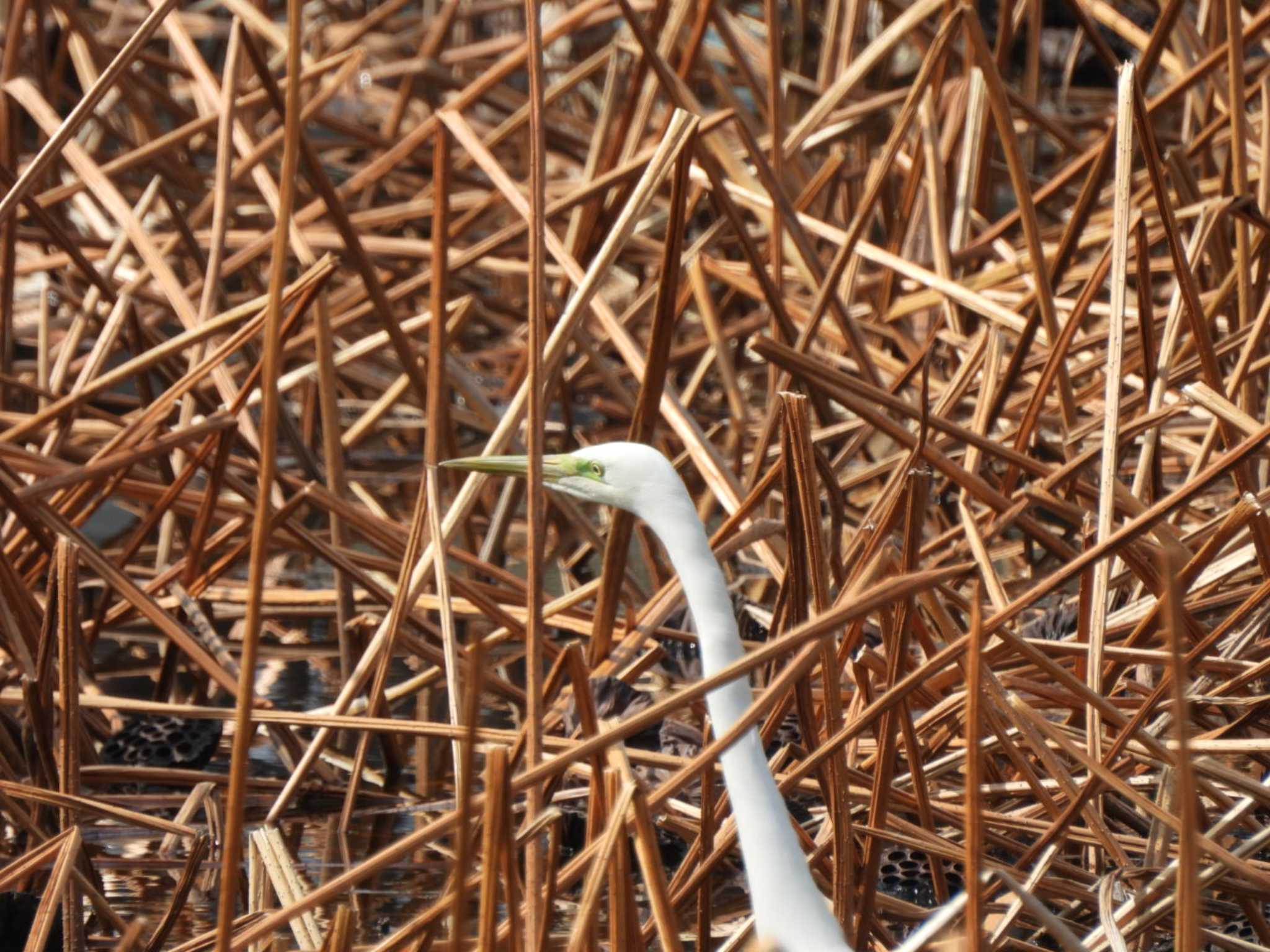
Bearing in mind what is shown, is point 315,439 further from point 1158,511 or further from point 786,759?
point 1158,511

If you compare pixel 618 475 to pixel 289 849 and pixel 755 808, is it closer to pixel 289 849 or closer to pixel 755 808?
pixel 755 808

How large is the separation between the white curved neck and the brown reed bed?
0.07m

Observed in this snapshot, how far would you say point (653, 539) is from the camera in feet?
11.9

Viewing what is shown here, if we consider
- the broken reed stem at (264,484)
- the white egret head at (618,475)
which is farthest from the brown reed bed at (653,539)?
the white egret head at (618,475)

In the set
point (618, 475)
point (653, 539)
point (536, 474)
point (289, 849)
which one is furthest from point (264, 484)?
point (653, 539)

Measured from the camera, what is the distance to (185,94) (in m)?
7.01

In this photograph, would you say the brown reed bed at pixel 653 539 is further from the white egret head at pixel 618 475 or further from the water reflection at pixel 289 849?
the white egret head at pixel 618 475

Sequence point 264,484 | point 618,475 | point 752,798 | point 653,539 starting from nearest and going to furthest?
point 264,484
point 752,798
point 618,475
point 653,539

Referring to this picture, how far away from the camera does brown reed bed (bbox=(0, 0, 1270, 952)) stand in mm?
1806

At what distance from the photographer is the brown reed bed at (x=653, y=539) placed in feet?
5.92

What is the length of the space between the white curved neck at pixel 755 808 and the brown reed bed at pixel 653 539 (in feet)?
0.23

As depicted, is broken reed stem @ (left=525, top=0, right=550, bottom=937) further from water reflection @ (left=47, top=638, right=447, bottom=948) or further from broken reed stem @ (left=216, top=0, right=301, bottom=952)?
water reflection @ (left=47, top=638, right=447, bottom=948)

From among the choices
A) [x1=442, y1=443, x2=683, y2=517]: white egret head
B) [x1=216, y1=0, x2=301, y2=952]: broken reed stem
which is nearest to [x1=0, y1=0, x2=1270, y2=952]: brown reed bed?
[x1=216, y1=0, x2=301, y2=952]: broken reed stem

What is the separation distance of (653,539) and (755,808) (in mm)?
2029
